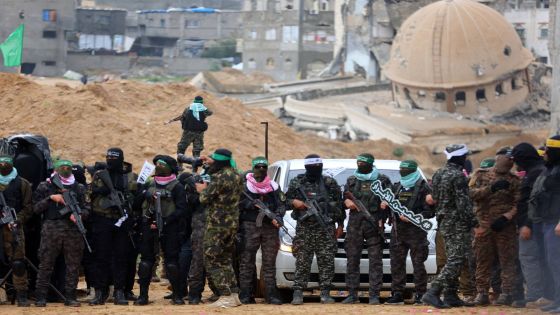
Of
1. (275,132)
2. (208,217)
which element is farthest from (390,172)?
(275,132)

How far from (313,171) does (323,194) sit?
28cm

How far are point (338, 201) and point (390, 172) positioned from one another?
168cm

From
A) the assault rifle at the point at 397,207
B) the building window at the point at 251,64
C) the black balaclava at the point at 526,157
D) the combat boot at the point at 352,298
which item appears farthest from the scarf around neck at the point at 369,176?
the building window at the point at 251,64

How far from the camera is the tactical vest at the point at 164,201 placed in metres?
14.1

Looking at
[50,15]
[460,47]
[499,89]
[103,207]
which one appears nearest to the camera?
[103,207]

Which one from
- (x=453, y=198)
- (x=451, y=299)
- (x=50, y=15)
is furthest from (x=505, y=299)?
(x=50, y=15)

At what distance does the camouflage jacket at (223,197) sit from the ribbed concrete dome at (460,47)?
46.8 metres

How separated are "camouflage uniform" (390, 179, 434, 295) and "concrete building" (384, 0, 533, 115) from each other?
4589 centimetres

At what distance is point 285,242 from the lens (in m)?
14.8

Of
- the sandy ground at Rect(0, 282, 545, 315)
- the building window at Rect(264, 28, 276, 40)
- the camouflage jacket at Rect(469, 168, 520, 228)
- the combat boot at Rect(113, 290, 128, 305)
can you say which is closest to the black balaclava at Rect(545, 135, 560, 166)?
the camouflage jacket at Rect(469, 168, 520, 228)

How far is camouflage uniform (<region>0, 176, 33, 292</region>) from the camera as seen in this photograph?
13804 millimetres

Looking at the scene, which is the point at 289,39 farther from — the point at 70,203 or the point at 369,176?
the point at 70,203

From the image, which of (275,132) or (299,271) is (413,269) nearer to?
(299,271)

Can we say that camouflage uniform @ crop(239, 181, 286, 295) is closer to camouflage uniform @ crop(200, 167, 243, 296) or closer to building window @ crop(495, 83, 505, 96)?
camouflage uniform @ crop(200, 167, 243, 296)
